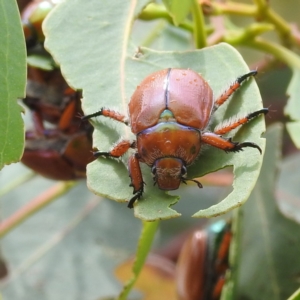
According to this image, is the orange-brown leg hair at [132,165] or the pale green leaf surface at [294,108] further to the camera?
the pale green leaf surface at [294,108]

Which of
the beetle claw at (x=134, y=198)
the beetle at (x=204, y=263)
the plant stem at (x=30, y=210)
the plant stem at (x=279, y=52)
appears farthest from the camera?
the plant stem at (x=30, y=210)

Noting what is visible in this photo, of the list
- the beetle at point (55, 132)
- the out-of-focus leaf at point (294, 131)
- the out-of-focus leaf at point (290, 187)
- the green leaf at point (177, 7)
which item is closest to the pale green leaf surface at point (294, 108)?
the out-of-focus leaf at point (294, 131)

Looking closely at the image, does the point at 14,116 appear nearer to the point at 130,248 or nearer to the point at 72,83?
the point at 72,83

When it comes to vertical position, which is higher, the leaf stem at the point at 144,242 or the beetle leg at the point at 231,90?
the beetle leg at the point at 231,90

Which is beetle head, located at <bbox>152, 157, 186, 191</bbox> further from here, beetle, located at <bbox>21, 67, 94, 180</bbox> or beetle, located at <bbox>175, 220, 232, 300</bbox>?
beetle, located at <bbox>175, 220, 232, 300</bbox>

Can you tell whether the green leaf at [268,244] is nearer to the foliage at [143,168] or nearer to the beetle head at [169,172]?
the foliage at [143,168]

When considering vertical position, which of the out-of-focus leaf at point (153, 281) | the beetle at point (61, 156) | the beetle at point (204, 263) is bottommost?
the out-of-focus leaf at point (153, 281)
